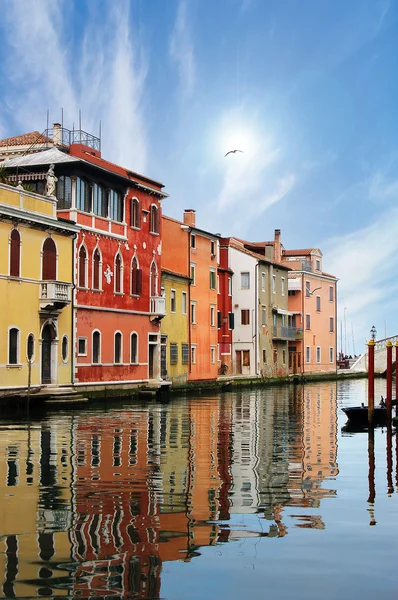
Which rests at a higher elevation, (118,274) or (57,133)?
(57,133)

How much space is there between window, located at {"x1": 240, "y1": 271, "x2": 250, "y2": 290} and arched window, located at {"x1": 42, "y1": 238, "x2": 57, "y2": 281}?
3226 centimetres

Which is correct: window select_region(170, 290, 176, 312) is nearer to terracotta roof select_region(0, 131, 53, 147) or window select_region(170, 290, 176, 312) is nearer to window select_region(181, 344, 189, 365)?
window select_region(181, 344, 189, 365)

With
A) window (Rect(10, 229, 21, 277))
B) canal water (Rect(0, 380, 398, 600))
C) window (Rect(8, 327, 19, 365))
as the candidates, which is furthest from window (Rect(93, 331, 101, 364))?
canal water (Rect(0, 380, 398, 600))

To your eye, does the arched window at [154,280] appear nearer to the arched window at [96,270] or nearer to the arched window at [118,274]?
the arched window at [118,274]

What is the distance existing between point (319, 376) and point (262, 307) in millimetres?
12510

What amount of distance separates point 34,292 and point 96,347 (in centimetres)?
657

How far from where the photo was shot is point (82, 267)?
40812 mm

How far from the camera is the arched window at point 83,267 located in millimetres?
40625

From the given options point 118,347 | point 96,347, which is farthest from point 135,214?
point 96,347

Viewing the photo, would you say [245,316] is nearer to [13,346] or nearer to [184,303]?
[184,303]

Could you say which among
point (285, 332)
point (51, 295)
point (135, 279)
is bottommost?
point (51, 295)

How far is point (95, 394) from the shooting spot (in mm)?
40844

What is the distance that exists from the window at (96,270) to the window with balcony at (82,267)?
1.01 meters

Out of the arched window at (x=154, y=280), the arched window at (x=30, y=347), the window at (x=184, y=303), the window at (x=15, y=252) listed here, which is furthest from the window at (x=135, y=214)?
the window at (x=15, y=252)
